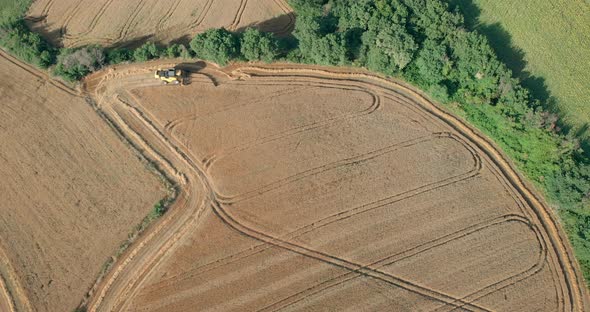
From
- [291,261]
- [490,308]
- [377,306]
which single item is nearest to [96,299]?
[291,261]

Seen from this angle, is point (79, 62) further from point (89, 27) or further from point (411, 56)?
point (411, 56)

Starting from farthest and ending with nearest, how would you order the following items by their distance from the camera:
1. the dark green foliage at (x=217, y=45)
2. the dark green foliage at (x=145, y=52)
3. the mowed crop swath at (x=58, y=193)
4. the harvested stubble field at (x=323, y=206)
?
the dark green foliage at (x=145, y=52) → the dark green foliage at (x=217, y=45) → the mowed crop swath at (x=58, y=193) → the harvested stubble field at (x=323, y=206)

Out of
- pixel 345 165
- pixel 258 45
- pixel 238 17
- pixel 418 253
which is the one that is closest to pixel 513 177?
pixel 418 253

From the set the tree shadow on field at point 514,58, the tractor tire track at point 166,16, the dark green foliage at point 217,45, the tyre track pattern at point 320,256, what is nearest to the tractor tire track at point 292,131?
the tyre track pattern at point 320,256

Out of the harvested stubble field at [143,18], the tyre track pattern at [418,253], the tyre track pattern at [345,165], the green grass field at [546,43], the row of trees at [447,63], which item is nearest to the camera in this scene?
the tyre track pattern at [418,253]

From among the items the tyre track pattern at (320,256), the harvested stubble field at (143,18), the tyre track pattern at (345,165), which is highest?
the harvested stubble field at (143,18)

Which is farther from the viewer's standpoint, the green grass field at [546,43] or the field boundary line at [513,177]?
the green grass field at [546,43]

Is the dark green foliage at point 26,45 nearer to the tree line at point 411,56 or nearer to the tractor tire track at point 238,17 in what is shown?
the tree line at point 411,56

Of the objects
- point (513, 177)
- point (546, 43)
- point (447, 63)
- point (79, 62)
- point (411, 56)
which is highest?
point (546, 43)
